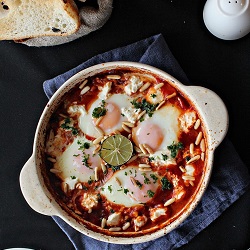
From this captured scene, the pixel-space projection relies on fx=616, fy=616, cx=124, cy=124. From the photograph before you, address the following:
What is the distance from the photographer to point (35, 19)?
3006 mm

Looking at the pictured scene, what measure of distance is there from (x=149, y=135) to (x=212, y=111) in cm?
34

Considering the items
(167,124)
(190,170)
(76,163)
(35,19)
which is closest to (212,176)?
(190,170)

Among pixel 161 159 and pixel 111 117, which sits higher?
pixel 111 117

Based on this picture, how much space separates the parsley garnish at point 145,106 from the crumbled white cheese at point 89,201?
1.61 feet

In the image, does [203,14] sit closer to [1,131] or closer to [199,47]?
[199,47]

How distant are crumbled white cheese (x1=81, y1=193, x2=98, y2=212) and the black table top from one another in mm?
272

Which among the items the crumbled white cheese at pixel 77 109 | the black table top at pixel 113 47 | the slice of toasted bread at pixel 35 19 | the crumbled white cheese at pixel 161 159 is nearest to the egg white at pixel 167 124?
the crumbled white cheese at pixel 161 159

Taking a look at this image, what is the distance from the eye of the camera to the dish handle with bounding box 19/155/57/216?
2975 millimetres

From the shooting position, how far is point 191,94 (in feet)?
9.32

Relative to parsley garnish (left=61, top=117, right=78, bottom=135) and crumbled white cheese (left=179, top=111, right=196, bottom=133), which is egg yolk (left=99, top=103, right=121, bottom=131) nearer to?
parsley garnish (left=61, top=117, right=78, bottom=135)

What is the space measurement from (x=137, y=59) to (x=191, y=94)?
15.3 inches

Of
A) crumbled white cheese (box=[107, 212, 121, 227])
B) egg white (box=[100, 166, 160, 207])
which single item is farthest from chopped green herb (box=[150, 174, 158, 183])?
crumbled white cheese (box=[107, 212, 121, 227])

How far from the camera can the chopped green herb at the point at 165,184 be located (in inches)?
118

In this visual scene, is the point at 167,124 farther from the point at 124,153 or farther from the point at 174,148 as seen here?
the point at 124,153
